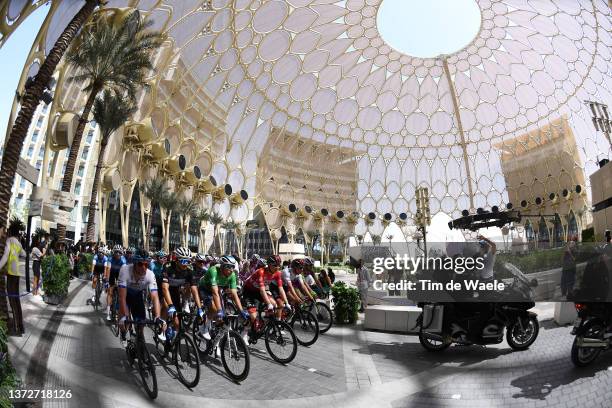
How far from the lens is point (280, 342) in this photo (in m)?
7.56

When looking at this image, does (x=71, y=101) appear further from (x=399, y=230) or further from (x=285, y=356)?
(x=399, y=230)

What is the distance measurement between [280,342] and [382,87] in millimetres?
52953

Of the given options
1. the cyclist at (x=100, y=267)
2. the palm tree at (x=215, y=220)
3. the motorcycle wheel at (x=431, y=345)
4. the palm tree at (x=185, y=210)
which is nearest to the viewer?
the motorcycle wheel at (x=431, y=345)

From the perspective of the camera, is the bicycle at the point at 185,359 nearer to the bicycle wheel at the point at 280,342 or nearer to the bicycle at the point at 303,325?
the bicycle wheel at the point at 280,342

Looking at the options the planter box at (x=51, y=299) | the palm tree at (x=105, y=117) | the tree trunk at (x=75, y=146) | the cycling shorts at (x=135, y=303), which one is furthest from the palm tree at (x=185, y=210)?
the cycling shorts at (x=135, y=303)

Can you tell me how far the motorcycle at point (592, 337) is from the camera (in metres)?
Answer: 5.99

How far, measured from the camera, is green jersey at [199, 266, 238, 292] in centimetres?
748

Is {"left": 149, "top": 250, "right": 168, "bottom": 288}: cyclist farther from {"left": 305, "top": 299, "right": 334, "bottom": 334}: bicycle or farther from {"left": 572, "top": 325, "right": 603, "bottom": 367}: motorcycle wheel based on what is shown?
{"left": 572, "top": 325, "right": 603, "bottom": 367}: motorcycle wheel

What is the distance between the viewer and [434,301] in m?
8.19

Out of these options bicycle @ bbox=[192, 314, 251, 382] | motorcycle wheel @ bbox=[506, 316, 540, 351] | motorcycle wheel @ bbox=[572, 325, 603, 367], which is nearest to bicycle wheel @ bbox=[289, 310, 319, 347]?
bicycle @ bbox=[192, 314, 251, 382]

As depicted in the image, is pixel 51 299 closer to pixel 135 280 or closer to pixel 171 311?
pixel 135 280

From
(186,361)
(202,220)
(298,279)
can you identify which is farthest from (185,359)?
(202,220)

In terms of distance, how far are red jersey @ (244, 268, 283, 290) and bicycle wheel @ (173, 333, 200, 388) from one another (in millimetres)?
2404

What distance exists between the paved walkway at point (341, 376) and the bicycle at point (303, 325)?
253 mm
